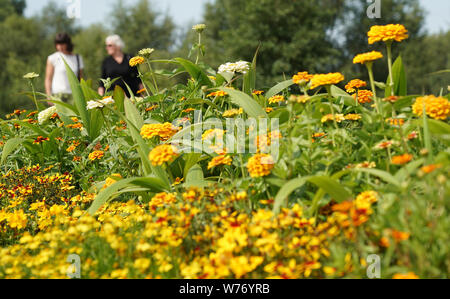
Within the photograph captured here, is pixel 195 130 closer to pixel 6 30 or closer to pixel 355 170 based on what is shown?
pixel 355 170

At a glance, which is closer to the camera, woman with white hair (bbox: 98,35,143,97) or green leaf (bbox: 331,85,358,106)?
green leaf (bbox: 331,85,358,106)

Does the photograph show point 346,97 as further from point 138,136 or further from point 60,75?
point 60,75

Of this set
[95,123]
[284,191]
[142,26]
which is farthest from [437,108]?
[142,26]

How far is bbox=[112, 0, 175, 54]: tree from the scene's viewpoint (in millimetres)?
30500

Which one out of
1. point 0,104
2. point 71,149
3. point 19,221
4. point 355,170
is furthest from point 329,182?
point 0,104

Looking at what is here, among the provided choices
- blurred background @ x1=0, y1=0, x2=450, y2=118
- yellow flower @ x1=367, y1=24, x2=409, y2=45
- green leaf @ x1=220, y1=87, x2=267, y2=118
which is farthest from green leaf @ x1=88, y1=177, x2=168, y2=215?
blurred background @ x1=0, y1=0, x2=450, y2=118

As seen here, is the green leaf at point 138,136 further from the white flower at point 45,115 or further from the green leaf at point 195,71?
the white flower at point 45,115

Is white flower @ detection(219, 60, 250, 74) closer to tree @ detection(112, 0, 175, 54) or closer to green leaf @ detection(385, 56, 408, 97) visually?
green leaf @ detection(385, 56, 408, 97)

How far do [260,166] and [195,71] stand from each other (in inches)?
63.6

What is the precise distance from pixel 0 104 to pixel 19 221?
84.3ft

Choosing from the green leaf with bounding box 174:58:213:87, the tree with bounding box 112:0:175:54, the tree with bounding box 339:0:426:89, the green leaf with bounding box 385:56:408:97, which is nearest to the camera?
the green leaf with bounding box 385:56:408:97

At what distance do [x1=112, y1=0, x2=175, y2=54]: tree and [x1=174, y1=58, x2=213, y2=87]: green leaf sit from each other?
92.2 ft

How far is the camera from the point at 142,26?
101ft

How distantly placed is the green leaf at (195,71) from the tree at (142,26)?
92.2 ft
